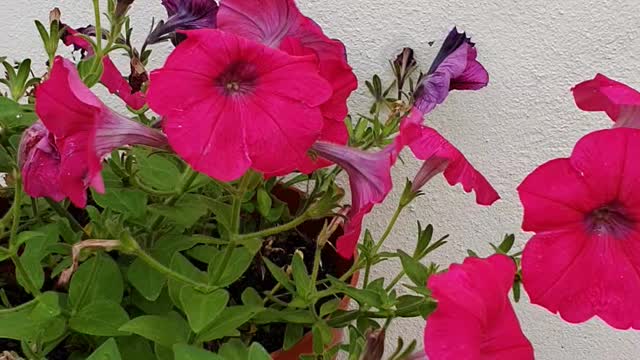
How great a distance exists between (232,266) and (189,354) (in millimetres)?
93

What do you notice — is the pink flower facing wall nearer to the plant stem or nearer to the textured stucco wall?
the plant stem

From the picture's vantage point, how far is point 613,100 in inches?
17.4

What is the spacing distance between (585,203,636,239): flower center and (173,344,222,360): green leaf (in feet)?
0.83

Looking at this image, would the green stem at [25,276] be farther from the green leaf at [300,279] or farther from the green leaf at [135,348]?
the green leaf at [300,279]

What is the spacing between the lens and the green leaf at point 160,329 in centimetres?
56

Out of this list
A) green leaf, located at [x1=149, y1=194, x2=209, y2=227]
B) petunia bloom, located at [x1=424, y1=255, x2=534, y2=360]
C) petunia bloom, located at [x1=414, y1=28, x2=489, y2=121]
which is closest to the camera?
petunia bloom, located at [x1=424, y1=255, x2=534, y2=360]

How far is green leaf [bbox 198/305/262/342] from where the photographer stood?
22.6 inches

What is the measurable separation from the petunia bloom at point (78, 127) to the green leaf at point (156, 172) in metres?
0.14

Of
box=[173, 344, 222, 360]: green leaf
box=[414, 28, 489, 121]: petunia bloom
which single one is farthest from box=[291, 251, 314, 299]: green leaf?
box=[414, 28, 489, 121]: petunia bloom

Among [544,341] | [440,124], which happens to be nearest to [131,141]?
[440,124]

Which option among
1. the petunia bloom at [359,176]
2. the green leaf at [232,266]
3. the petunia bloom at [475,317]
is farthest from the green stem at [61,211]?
the petunia bloom at [475,317]

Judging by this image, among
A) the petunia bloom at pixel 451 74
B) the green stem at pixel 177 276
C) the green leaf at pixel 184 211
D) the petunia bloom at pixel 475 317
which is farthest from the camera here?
the petunia bloom at pixel 451 74

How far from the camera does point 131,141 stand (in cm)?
50

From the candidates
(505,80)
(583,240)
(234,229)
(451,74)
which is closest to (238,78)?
(234,229)
